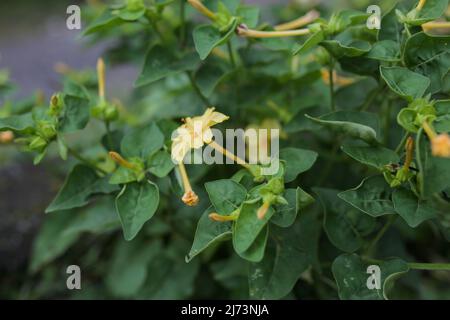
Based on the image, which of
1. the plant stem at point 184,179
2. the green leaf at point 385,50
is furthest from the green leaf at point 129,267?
the green leaf at point 385,50

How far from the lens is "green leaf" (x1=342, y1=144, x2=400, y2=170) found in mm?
872

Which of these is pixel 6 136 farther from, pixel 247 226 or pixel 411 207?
pixel 411 207

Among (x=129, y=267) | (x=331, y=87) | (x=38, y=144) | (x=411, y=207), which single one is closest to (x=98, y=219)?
(x=129, y=267)

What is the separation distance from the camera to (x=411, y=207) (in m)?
0.85

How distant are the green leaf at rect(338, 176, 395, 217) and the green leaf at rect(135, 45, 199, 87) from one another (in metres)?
0.37

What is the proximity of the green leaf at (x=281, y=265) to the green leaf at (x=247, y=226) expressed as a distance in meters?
0.15

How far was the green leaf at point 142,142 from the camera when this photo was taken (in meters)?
0.99

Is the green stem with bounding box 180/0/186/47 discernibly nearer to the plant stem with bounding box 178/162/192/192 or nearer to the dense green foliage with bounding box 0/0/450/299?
the dense green foliage with bounding box 0/0/450/299

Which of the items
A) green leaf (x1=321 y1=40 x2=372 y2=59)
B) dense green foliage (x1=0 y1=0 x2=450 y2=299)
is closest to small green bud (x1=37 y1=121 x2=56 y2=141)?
dense green foliage (x1=0 y1=0 x2=450 y2=299)

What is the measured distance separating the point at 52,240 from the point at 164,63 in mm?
607

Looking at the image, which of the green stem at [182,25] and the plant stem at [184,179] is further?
the green stem at [182,25]

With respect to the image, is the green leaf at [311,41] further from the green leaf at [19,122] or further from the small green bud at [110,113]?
the green leaf at [19,122]

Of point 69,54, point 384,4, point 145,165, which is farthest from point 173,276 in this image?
point 69,54

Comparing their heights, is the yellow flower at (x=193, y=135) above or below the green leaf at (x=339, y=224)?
above
